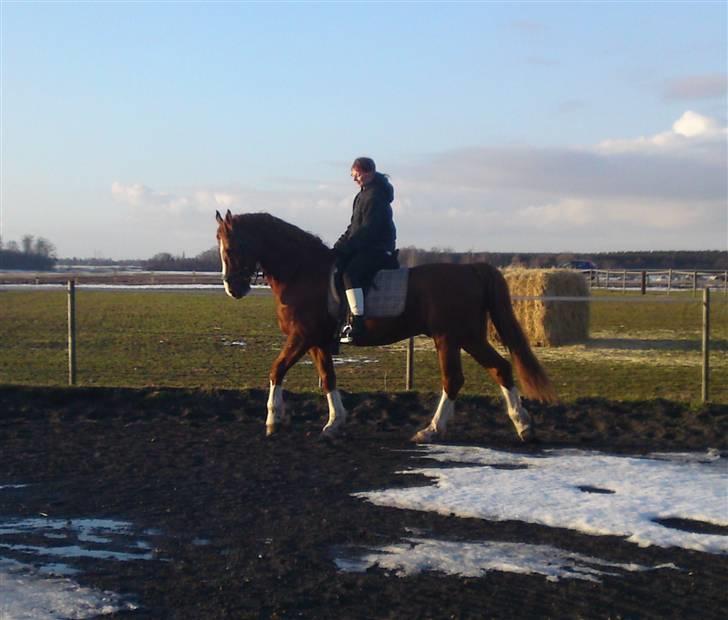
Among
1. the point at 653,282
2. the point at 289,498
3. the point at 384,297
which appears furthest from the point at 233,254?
the point at 653,282

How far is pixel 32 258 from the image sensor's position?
63094 millimetres

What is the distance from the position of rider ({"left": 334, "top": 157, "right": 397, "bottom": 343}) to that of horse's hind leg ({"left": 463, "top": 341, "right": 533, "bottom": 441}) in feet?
3.42

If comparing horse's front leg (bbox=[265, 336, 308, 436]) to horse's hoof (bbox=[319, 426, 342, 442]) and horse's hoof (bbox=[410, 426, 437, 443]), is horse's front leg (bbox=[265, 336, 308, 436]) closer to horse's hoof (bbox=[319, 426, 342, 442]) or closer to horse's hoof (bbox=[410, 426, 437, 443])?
horse's hoof (bbox=[319, 426, 342, 442])

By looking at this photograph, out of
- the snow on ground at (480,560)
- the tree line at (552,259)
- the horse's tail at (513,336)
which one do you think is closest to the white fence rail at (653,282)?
the tree line at (552,259)

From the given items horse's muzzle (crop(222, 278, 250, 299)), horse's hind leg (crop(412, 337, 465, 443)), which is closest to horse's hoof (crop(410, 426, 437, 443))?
horse's hind leg (crop(412, 337, 465, 443))

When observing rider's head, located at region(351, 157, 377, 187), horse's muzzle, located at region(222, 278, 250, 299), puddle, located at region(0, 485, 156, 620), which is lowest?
puddle, located at region(0, 485, 156, 620)

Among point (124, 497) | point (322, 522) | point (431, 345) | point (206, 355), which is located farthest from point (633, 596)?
point (431, 345)

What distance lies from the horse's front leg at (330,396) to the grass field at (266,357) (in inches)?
107

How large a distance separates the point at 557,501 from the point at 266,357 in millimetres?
10332

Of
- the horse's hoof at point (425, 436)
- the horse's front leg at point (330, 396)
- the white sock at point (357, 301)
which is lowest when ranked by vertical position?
the horse's hoof at point (425, 436)

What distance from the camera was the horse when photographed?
8203 millimetres

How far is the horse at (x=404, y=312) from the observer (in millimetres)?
8203

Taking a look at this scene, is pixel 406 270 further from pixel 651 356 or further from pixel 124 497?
pixel 651 356

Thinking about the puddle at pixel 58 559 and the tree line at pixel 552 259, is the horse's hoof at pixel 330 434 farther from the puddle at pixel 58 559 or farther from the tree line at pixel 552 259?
the tree line at pixel 552 259
